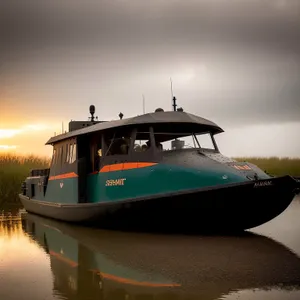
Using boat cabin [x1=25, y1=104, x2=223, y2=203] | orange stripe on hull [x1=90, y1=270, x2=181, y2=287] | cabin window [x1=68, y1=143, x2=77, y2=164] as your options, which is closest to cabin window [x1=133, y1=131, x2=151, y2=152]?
boat cabin [x1=25, y1=104, x2=223, y2=203]

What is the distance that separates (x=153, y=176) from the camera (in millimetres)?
9008

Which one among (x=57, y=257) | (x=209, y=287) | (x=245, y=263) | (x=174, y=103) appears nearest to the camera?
(x=209, y=287)

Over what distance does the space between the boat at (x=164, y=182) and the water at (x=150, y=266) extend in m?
0.41

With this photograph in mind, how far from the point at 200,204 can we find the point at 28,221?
6725mm

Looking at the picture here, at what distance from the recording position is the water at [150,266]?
4.97m

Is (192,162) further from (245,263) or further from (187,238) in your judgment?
(245,263)

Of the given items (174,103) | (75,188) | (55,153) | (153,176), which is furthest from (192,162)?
(55,153)

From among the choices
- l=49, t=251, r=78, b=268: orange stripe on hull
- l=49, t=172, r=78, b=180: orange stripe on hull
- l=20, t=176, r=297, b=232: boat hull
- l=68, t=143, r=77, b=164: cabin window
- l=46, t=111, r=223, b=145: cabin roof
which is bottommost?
l=49, t=251, r=78, b=268: orange stripe on hull

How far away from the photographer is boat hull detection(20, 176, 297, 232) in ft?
27.3

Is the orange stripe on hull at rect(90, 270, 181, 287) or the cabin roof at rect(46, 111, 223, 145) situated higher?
the cabin roof at rect(46, 111, 223, 145)

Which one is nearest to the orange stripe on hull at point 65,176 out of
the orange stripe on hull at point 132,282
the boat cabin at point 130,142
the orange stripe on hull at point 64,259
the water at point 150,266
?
the boat cabin at point 130,142

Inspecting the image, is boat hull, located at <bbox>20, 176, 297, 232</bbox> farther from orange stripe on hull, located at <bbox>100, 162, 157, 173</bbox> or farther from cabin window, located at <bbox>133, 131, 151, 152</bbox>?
cabin window, located at <bbox>133, 131, 151, 152</bbox>

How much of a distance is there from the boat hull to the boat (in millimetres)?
19

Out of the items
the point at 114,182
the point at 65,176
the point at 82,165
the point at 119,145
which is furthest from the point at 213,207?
the point at 65,176
